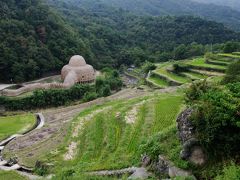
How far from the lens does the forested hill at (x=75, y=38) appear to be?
62.5m

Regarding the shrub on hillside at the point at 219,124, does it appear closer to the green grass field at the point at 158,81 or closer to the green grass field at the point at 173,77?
the green grass field at the point at 173,77

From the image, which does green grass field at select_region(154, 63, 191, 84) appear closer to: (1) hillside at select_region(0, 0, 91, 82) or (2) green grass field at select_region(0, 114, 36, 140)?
(2) green grass field at select_region(0, 114, 36, 140)

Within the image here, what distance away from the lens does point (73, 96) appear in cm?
5456

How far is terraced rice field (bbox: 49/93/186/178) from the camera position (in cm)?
2025

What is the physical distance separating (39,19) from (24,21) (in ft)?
11.0

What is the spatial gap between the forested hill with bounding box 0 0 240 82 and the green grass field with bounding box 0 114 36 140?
1944 cm

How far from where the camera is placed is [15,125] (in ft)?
128

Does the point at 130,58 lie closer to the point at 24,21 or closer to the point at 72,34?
the point at 72,34

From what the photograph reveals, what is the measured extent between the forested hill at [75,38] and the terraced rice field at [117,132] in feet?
102

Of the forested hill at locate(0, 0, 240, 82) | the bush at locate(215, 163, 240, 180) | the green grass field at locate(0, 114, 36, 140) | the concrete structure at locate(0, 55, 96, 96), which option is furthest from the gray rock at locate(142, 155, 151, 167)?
the forested hill at locate(0, 0, 240, 82)

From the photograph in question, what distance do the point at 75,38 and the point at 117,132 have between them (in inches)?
1935

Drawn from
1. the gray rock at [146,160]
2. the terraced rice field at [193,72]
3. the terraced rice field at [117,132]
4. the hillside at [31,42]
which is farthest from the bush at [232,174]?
the hillside at [31,42]

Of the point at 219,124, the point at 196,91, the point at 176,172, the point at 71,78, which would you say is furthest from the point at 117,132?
the point at 71,78

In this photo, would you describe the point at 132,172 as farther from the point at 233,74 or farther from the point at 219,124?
the point at 233,74
